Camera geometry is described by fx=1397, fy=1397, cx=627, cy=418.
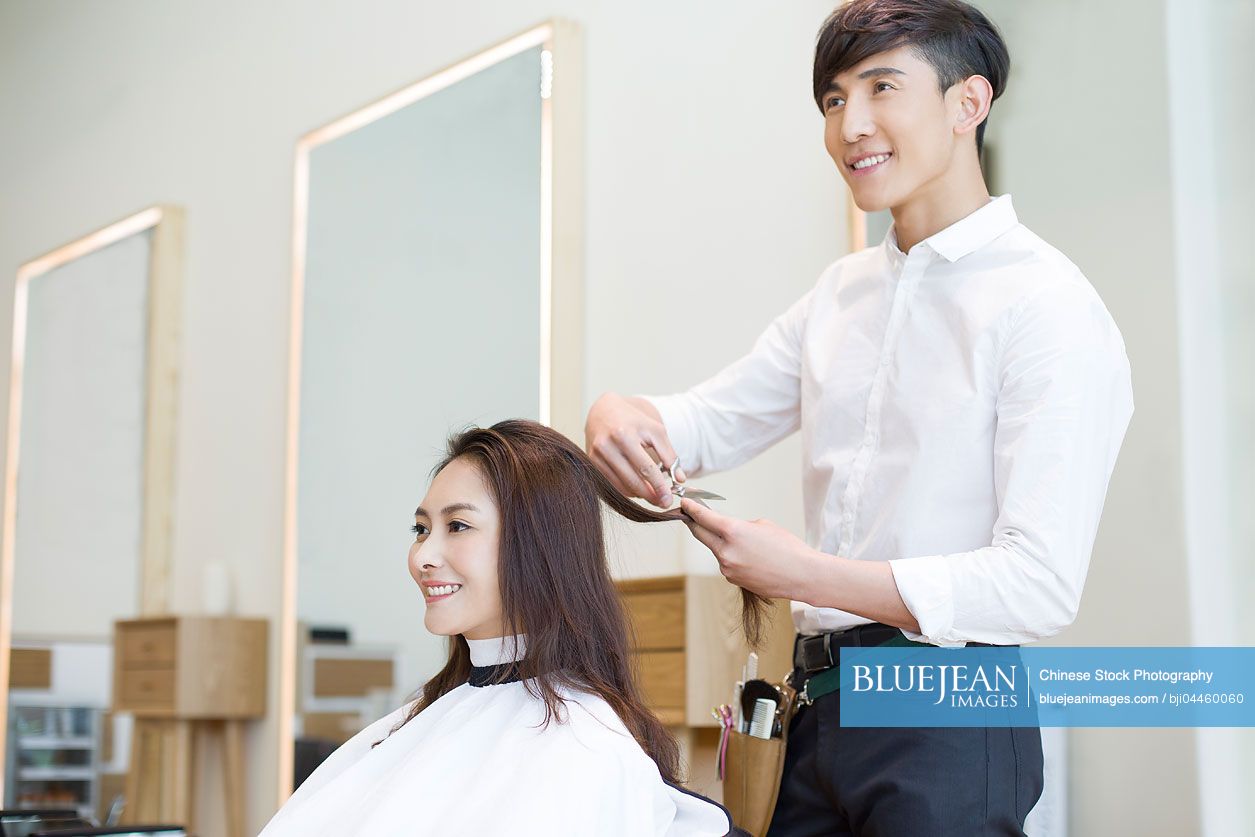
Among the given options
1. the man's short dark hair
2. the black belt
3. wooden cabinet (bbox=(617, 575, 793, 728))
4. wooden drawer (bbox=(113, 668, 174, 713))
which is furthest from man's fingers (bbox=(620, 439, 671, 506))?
wooden drawer (bbox=(113, 668, 174, 713))

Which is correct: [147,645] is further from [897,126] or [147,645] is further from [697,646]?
[897,126]

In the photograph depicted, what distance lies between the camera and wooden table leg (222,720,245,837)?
412cm

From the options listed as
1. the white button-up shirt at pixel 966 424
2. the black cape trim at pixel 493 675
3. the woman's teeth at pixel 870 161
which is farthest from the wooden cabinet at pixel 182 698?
the woman's teeth at pixel 870 161

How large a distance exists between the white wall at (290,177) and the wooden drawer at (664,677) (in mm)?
265

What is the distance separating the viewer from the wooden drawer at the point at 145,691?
4.14 metres

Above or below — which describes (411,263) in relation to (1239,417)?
above

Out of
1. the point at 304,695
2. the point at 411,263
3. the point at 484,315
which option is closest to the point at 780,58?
the point at 484,315

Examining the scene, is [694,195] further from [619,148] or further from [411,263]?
[411,263]

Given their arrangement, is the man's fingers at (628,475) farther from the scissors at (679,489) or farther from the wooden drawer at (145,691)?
the wooden drawer at (145,691)

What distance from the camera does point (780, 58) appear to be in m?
3.05

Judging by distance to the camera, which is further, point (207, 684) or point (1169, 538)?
point (207, 684)

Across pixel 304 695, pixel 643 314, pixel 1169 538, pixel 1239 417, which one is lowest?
pixel 304 695

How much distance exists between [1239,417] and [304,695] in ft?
8.75

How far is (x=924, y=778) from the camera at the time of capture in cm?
156
